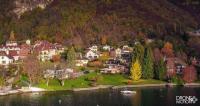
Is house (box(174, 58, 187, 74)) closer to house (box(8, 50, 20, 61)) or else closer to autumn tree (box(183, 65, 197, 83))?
autumn tree (box(183, 65, 197, 83))

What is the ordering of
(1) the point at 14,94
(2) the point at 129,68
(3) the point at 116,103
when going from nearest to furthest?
(3) the point at 116,103
(1) the point at 14,94
(2) the point at 129,68

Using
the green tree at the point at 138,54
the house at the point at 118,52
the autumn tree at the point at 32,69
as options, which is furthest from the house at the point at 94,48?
the autumn tree at the point at 32,69

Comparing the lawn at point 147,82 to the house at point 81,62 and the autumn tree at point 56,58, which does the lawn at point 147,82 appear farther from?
the autumn tree at point 56,58

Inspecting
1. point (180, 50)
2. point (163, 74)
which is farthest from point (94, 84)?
point (180, 50)

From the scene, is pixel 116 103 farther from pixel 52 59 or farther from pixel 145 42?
pixel 145 42

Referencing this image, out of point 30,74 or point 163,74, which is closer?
point 30,74

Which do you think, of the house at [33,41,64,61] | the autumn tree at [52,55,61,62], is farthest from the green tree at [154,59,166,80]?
the house at [33,41,64,61]

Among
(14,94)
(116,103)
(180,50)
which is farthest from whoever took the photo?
(180,50)
